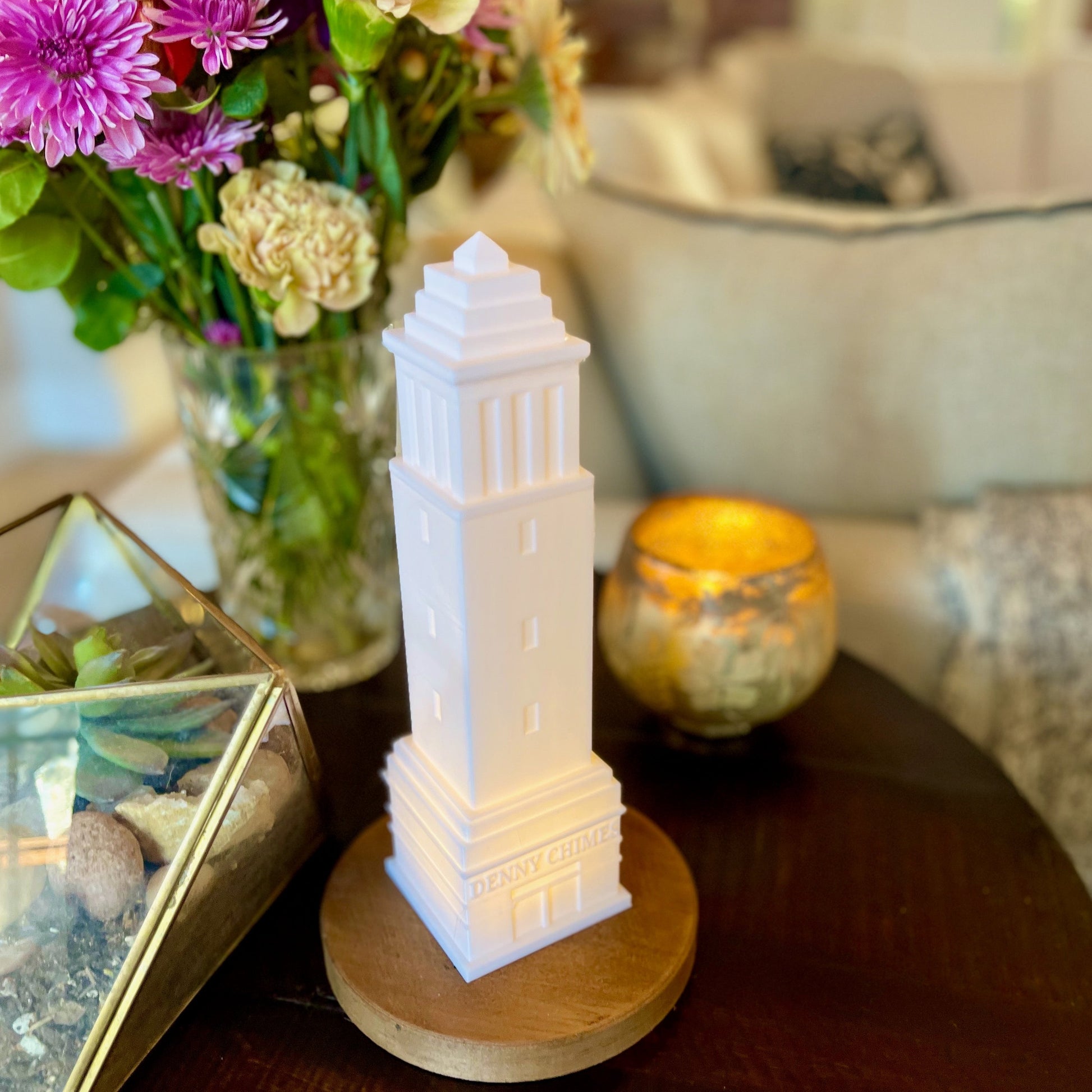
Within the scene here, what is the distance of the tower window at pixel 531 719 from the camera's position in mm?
497

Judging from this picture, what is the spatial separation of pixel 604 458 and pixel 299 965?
668 mm

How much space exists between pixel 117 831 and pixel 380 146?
404 millimetres

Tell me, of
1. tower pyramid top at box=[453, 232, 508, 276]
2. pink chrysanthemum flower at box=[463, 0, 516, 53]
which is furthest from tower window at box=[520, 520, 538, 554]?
pink chrysanthemum flower at box=[463, 0, 516, 53]

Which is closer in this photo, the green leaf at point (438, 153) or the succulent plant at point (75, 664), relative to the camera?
the succulent plant at point (75, 664)

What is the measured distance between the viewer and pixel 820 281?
100cm

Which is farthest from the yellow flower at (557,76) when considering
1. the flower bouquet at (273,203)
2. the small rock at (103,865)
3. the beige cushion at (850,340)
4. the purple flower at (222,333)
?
the small rock at (103,865)

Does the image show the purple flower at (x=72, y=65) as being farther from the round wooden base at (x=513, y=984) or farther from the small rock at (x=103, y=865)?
the round wooden base at (x=513, y=984)

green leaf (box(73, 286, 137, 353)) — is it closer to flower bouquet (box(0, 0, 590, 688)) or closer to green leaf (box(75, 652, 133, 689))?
flower bouquet (box(0, 0, 590, 688))

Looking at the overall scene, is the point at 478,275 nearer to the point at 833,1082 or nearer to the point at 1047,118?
the point at 833,1082

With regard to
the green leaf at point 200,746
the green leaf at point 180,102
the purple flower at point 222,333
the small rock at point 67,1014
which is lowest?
the small rock at point 67,1014

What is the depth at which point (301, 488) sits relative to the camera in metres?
0.71

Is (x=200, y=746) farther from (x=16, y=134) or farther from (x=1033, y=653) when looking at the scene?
(x=1033, y=653)

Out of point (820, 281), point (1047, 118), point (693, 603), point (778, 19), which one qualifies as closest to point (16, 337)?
point (820, 281)

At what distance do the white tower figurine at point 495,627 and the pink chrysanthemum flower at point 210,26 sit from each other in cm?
14
